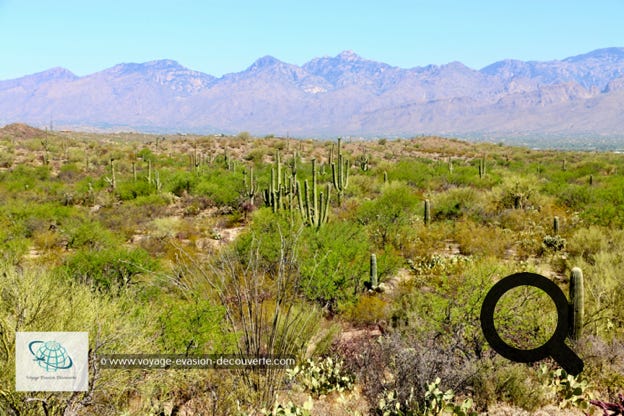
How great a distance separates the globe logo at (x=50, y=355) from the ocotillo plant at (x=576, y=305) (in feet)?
22.9

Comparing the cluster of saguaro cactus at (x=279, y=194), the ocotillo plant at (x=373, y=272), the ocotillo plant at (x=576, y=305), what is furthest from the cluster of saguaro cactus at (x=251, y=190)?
the ocotillo plant at (x=576, y=305)

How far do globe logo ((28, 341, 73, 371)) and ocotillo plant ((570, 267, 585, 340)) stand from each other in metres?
6.99

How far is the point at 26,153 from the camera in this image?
37.3 m

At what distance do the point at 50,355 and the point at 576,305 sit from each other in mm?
7323

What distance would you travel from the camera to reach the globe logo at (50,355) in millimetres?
4895

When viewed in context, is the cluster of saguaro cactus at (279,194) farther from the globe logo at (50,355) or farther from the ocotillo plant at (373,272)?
the globe logo at (50,355)

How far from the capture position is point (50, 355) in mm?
4953

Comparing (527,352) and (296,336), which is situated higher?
(527,352)

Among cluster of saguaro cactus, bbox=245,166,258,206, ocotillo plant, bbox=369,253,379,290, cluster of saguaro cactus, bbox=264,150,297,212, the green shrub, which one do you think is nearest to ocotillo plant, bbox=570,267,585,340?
ocotillo plant, bbox=369,253,379,290

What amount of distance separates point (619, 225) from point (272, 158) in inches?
1220

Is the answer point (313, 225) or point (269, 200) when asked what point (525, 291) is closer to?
point (313, 225)

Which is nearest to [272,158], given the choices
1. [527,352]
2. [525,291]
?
[525,291]

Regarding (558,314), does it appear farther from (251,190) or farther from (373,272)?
(251,190)

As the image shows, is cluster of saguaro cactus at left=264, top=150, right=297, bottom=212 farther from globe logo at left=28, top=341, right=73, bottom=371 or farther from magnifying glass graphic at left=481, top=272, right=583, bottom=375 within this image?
magnifying glass graphic at left=481, top=272, right=583, bottom=375
